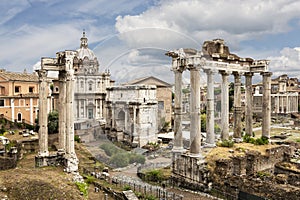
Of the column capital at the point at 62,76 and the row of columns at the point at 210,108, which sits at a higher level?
the column capital at the point at 62,76

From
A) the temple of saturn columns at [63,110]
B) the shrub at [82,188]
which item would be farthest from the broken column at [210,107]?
the shrub at [82,188]

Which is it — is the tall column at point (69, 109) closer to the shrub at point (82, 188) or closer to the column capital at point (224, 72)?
the shrub at point (82, 188)

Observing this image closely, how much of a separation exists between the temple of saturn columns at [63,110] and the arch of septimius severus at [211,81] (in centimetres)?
723

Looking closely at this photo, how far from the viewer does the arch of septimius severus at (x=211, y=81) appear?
19531 mm

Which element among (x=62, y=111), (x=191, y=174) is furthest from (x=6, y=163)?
(x=191, y=174)

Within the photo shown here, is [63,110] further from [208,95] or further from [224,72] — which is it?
[224,72]

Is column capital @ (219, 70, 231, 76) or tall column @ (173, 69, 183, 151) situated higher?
column capital @ (219, 70, 231, 76)

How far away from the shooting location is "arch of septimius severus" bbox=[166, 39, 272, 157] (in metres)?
19.5

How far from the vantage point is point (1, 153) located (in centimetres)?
2712

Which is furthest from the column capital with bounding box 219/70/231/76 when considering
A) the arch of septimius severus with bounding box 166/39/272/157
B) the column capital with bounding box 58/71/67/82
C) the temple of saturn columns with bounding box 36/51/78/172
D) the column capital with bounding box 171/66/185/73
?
the column capital with bounding box 58/71/67/82

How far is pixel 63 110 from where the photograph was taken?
68.4ft

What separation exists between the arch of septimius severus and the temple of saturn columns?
7.23 m

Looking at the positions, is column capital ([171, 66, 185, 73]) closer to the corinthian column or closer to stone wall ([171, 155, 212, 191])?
stone wall ([171, 155, 212, 191])

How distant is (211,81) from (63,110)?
1195 centimetres
